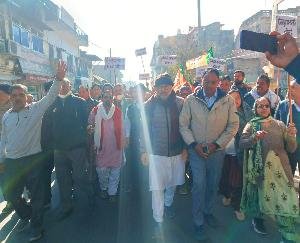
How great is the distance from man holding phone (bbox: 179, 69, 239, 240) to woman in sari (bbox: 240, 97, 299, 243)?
0.33 meters

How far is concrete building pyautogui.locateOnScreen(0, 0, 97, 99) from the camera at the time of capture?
18672 mm

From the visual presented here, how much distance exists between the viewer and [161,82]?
5320mm

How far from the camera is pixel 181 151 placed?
545cm

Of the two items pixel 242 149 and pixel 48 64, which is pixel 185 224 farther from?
pixel 48 64

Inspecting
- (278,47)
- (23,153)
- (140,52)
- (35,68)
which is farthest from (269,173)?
(35,68)

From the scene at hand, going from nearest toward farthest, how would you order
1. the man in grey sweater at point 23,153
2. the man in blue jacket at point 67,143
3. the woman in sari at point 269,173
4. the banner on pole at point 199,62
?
the woman in sari at point 269,173
the man in grey sweater at point 23,153
the man in blue jacket at point 67,143
the banner on pole at point 199,62

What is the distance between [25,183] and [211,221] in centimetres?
274

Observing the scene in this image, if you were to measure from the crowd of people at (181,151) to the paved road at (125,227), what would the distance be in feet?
0.51

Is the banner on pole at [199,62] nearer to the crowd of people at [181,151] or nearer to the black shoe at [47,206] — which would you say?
the crowd of people at [181,151]

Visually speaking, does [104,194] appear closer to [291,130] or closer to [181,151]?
[181,151]

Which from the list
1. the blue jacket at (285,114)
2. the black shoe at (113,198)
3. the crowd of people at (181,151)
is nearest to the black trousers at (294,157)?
the crowd of people at (181,151)

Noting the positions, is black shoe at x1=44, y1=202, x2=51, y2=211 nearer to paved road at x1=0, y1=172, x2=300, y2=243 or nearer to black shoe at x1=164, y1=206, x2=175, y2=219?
paved road at x1=0, y1=172, x2=300, y2=243

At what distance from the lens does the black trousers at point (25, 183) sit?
5074mm

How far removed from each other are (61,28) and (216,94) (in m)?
28.3
